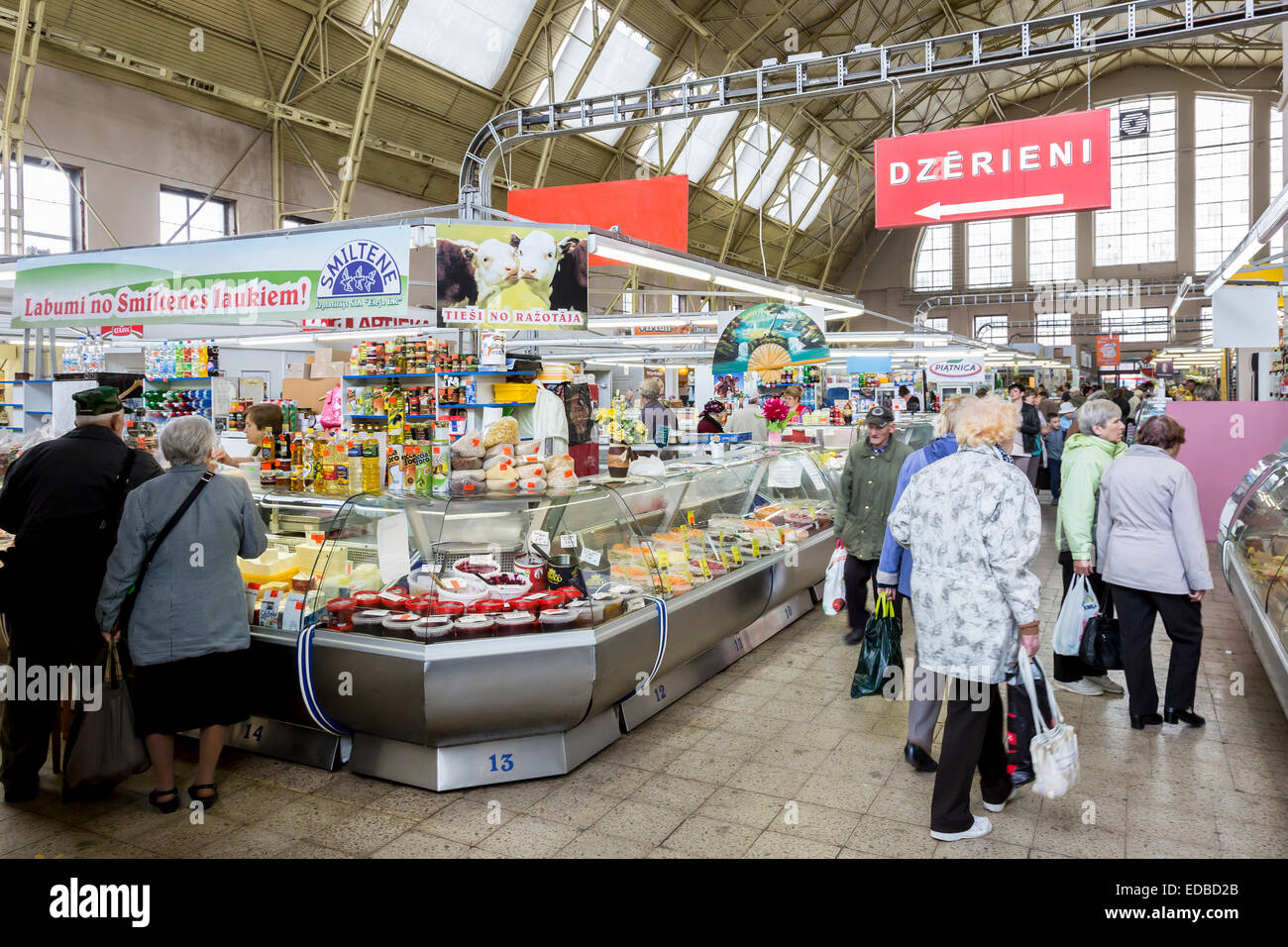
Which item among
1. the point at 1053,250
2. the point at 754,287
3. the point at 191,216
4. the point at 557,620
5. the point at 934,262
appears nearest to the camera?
the point at 557,620

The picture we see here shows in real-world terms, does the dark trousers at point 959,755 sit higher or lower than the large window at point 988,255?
lower

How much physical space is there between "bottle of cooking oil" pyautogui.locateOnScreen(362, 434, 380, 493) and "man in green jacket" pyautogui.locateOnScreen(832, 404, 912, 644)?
276 cm

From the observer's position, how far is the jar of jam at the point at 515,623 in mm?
3775

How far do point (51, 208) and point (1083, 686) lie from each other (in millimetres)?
13693

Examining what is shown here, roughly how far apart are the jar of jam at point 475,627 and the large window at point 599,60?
561 inches

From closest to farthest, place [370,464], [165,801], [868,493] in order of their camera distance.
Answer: [165,801]
[370,464]
[868,493]

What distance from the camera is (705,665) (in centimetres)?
519

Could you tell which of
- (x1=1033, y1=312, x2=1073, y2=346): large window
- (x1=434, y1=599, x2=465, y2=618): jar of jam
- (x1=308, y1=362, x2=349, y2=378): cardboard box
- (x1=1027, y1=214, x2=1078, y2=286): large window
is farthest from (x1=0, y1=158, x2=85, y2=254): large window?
(x1=1033, y1=312, x2=1073, y2=346): large window

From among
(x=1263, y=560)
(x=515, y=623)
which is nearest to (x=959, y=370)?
(x=1263, y=560)

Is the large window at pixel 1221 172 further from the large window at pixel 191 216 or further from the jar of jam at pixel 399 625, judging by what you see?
the jar of jam at pixel 399 625

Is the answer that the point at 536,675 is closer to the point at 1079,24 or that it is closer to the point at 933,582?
the point at 933,582

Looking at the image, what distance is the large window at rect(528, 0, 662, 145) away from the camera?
54.3 feet

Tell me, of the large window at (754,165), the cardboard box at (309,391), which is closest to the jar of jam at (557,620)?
the cardboard box at (309,391)

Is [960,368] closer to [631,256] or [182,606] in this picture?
[631,256]
